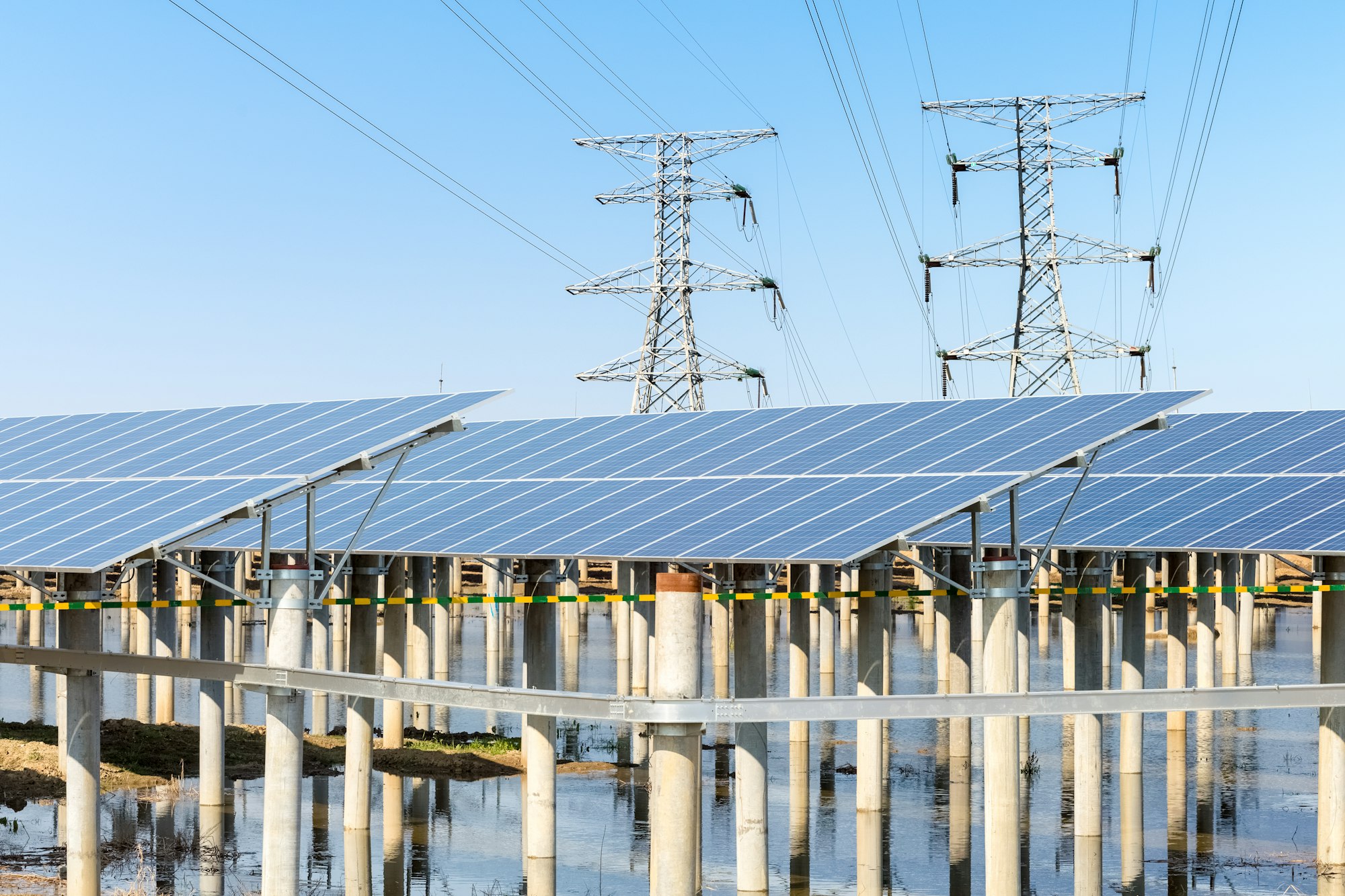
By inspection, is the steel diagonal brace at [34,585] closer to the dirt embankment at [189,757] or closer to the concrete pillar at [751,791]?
the concrete pillar at [751,791]

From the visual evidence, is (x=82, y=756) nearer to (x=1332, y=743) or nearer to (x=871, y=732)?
(x=871, y=732)

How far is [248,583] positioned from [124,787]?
4141cm

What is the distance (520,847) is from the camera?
89.9ft

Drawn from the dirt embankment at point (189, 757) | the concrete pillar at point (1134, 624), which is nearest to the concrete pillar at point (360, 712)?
the dirt embankment at point (189, 757)

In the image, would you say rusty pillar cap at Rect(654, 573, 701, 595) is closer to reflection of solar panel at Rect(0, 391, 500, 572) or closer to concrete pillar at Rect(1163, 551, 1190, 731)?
reflection of solar panel at Rect(0, 391, 500, 572)

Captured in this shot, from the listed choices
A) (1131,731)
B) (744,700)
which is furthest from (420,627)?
(744,700)

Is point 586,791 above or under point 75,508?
under

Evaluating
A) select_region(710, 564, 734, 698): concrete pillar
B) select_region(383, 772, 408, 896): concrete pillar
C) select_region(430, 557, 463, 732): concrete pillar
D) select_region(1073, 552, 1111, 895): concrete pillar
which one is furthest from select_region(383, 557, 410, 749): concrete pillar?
select_region(710, 564, 734, 698): concrete pillar

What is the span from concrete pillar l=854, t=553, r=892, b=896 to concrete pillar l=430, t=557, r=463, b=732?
1588 centimetres

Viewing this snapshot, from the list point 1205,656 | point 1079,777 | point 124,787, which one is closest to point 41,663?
point 124,787

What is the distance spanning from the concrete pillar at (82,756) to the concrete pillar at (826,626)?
2222 cm

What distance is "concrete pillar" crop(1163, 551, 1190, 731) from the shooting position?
3338cm

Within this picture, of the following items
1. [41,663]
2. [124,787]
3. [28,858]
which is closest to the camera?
[41,663]

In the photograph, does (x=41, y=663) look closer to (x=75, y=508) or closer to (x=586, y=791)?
(x=75, y=508)
